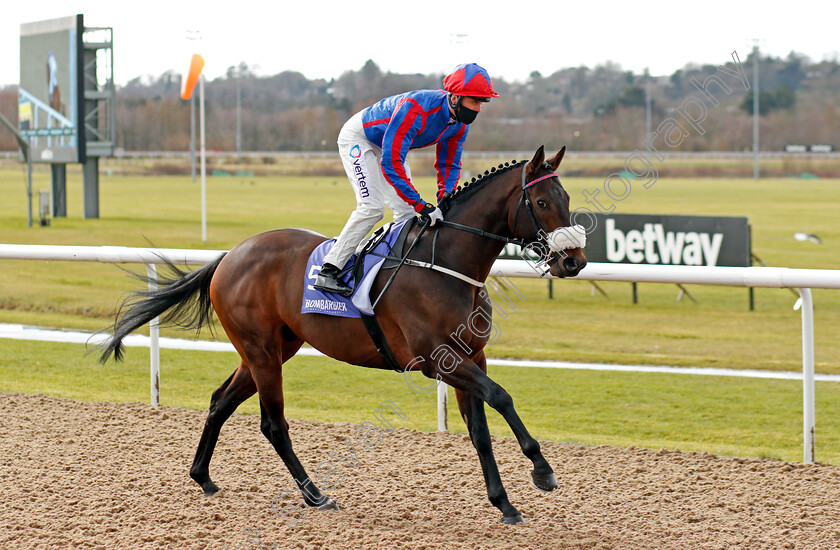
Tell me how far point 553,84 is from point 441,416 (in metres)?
60.7

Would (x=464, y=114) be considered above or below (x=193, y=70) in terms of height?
below

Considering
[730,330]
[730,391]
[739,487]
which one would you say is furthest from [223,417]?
[730,330]

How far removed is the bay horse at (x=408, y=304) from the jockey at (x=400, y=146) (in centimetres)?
16

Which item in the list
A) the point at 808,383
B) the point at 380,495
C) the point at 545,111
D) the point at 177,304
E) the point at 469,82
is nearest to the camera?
the point at 469,82

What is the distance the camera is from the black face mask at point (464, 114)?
3.48 metres

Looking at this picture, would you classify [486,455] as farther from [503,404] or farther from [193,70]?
[193,70]

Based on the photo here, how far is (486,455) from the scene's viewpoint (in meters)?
3.53

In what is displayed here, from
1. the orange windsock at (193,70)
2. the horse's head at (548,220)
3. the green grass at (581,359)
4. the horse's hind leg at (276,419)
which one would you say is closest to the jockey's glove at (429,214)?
the horse's head at (548,220)

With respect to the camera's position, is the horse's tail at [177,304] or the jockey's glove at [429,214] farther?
the horse's tail at [177,304]

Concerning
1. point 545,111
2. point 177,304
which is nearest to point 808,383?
point 177,304

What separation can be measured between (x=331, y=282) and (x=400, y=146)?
63 centimetres

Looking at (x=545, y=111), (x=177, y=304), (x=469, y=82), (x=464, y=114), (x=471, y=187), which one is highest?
(x=545, y=111)

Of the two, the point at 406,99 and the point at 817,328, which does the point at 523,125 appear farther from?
the point at 406,99

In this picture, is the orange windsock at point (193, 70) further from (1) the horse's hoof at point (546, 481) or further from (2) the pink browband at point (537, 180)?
(1) the horse's hoof at point (546, 481)
